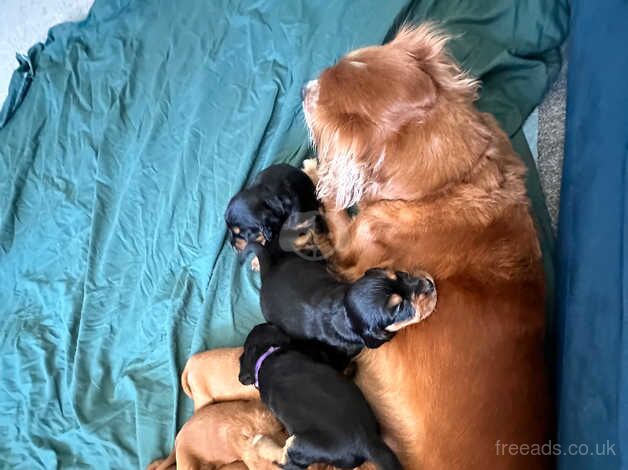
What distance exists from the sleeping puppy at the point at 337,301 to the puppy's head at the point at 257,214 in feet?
0.17

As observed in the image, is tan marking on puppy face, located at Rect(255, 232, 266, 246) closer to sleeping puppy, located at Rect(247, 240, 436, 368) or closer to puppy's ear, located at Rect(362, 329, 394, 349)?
sleeping puppy, located at Rect(247, 240, 436, 368)

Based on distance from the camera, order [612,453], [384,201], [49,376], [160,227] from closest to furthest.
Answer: [612,453] → [384,201] → [49,376] → [160,227]

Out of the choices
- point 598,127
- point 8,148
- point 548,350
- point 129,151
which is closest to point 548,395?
point 548,350

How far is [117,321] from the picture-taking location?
7.02 ft

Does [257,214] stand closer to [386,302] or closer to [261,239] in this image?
[261,239]

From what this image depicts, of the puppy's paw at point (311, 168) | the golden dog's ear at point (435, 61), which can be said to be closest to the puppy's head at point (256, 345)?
the puppy's paw at point (311, 168)

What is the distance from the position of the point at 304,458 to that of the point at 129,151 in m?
1.50

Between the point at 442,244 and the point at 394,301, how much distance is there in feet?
0.69

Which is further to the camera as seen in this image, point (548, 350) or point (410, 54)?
point (548, 350)

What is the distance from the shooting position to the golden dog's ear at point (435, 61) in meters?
1.54

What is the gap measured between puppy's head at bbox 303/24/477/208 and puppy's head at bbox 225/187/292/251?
1.38ft

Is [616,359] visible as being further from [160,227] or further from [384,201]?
[160,227]

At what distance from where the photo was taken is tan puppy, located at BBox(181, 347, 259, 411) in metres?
1.87

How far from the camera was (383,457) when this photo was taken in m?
1.40
